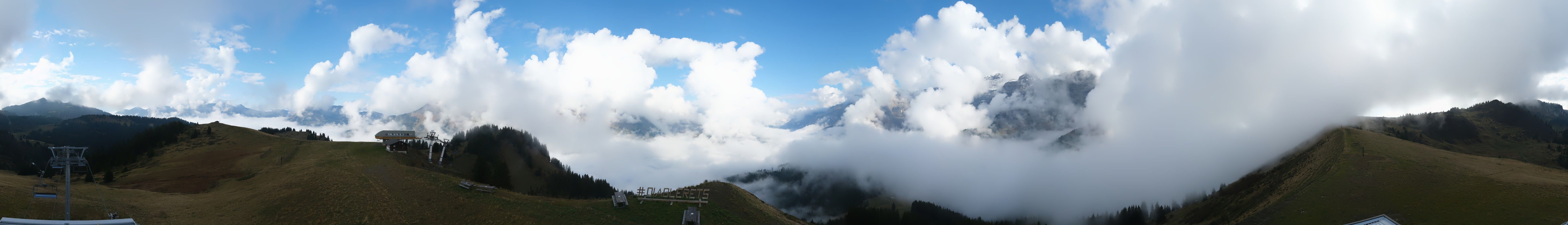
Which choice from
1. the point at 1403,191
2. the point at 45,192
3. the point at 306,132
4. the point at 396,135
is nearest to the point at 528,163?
the point at 396,135

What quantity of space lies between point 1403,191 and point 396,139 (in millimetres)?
151400

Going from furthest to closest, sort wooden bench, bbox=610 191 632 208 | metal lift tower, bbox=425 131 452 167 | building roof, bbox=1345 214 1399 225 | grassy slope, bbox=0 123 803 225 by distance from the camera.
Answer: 1. metal lift tower, bbox=425 131 452 167
2. wooden bench, bbox=610 191 632 208
3. grassy slope, bbox=0 123 803 225
4. building roof, bbox=1345 214 1399 225

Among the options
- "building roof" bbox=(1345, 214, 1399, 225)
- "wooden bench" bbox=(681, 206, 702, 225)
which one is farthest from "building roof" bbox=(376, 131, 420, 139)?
"building roof" bbox=(1345, 214, 1399, 225)

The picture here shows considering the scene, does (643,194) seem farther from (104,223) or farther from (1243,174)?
(1243,174)

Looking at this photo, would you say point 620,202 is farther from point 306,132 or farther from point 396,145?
point 306,132

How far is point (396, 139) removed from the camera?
9369 cm

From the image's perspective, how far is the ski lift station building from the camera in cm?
9038

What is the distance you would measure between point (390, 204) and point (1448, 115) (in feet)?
872

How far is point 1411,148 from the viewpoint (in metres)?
92.2

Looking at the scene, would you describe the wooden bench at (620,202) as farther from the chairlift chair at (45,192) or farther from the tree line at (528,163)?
the tree line at (528,163)

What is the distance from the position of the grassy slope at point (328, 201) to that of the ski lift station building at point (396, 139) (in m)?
15.1

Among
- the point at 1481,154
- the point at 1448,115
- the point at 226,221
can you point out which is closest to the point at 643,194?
the point at 226,221

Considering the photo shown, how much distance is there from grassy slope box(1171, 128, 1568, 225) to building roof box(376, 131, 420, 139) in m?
136

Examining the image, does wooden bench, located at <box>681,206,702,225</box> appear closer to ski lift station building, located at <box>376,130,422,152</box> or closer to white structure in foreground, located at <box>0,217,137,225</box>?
white structure in foreground, located at <box>0,217,137,225</box>
